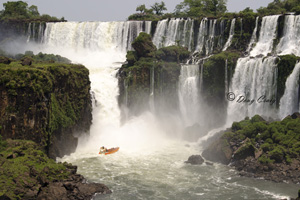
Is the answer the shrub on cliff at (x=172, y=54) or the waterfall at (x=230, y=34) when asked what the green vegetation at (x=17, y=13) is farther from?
the waterfall at (x=230, y=34)

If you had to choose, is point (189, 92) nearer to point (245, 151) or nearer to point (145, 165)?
point (245, 151)

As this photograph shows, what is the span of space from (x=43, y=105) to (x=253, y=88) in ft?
69.0

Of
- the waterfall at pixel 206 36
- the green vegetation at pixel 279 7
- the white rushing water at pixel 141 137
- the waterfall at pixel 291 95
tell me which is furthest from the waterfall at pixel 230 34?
the waterfall at pixel 291 95

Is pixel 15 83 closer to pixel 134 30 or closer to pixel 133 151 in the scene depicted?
pixel 133 151

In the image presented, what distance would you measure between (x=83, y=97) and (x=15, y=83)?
1001cm

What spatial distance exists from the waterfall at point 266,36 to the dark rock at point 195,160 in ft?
67.3

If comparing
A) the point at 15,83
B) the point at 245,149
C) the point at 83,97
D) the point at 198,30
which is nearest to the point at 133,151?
the point at 83,97

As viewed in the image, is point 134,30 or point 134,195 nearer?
point 134,195

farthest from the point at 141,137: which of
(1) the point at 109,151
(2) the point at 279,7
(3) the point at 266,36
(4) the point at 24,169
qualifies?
(2) the point at 279,7

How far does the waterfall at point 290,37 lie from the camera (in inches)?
1852

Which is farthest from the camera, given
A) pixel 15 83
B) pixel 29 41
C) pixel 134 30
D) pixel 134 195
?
pixel 29 41

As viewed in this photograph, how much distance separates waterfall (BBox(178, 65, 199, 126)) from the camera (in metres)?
45.3

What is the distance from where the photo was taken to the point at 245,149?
108 ft

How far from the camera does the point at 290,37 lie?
4791 cm
